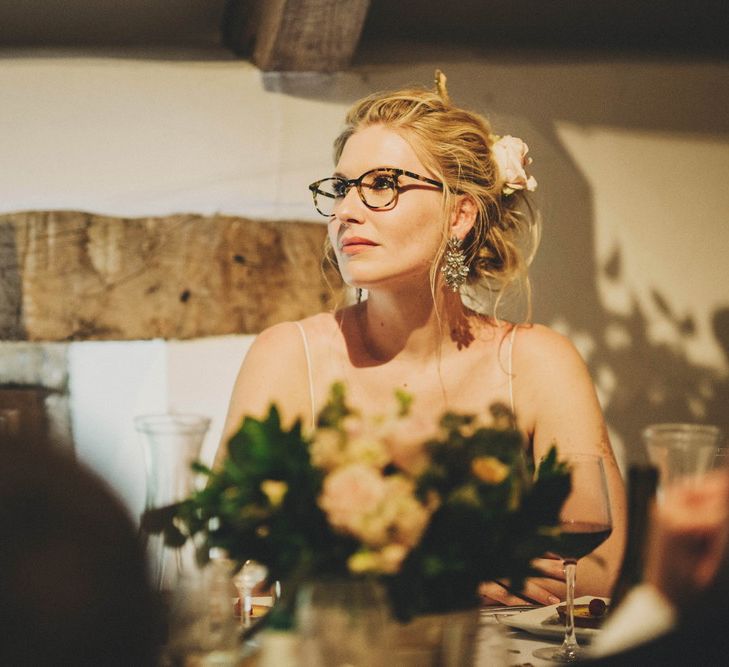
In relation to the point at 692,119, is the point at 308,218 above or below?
below

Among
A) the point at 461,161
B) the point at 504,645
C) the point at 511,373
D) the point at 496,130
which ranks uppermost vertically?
the point at 496,130

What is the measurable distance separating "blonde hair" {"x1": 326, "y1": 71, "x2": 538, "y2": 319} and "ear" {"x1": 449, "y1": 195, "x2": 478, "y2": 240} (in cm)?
1

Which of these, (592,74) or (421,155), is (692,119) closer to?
(592,74)

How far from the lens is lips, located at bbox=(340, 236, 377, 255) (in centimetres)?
211

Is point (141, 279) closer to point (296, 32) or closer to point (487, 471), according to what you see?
point (296, 32)

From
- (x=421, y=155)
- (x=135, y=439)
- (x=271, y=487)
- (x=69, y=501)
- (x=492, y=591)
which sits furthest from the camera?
(x=135, y=439)

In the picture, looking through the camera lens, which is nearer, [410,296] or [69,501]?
[69,501]

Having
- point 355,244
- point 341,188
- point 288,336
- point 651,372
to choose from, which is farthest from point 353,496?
point 651,372

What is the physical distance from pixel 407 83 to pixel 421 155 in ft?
4.76

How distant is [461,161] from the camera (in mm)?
2238

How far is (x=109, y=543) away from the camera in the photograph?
50cm

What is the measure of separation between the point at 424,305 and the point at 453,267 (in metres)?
0.14

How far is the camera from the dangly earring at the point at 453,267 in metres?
2.22

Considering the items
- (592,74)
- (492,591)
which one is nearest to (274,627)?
(492,591)
